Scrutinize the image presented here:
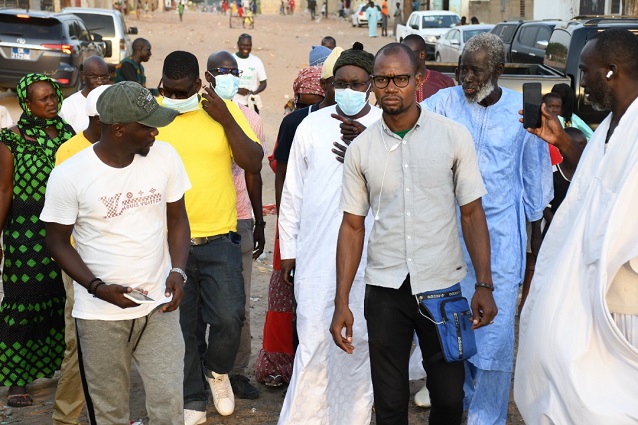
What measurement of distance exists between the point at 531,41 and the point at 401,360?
44.9ft

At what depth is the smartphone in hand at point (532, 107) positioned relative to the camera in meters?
4.23

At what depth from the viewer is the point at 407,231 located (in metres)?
4.22

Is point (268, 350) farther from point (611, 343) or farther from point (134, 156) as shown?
point (611, 343)

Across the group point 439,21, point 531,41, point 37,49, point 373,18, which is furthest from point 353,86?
point 373,18

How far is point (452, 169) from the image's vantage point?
4305 millimetres

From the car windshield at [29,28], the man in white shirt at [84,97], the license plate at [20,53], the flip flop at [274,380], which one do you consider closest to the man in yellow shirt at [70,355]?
the flip flop at [274,380]

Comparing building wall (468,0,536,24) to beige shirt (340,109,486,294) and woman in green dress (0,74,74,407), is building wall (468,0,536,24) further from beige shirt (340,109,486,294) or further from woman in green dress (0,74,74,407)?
beige shirt (340,109,486,294)

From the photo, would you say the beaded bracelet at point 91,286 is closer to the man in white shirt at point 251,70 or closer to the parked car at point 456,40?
the man in white shirt at point 251,70

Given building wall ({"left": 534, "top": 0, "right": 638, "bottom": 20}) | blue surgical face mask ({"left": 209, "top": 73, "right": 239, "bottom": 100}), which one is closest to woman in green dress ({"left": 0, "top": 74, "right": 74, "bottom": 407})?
blue surgical face mask ({"left": 209, "top": 73, "right": 239, "bottom": 100})

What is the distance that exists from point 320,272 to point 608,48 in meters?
1.91

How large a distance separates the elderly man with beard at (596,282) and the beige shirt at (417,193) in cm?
44

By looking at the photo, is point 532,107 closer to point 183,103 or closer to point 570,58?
point 183,103

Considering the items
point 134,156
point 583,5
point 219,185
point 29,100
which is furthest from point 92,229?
point 583,5

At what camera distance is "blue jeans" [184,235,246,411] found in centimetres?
527
